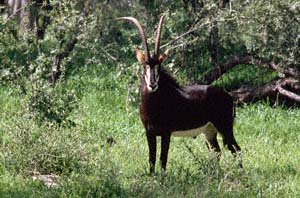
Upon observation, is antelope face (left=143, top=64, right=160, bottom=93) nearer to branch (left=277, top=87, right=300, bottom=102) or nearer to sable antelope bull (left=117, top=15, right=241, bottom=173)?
sable antelope bull (left=117, top=15, right=241, bottom=173)

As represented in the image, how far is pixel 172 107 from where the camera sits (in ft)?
26.8

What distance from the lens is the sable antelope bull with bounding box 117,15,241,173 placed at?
26.2 ft

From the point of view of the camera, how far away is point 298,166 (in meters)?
9.01

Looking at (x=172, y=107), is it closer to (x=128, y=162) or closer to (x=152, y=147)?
(x=152, y=147)

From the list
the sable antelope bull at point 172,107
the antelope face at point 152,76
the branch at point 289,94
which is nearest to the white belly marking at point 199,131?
the sable antelope bull at point 172,107

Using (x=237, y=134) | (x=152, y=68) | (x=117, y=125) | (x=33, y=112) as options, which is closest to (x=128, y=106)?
(x=117, y=125)

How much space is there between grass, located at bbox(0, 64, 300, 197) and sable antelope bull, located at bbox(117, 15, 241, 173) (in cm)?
24

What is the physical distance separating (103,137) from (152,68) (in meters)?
2.34

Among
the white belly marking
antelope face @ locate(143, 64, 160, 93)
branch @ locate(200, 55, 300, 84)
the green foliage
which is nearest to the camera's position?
the green foliage

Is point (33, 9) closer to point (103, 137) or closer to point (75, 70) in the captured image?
point (75, 70)

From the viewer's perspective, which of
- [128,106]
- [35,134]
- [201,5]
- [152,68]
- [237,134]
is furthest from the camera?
[201,5]

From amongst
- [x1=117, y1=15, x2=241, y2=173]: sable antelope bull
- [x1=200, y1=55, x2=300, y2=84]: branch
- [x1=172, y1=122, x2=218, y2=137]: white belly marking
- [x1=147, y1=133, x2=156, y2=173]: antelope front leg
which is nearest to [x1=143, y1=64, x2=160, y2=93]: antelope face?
[x1=117, y1=15, x2=241, y2=173]: sable antelope bull

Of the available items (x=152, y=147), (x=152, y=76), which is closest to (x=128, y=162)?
(x=152, y=147)

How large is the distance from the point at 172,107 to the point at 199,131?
54 centimetres
